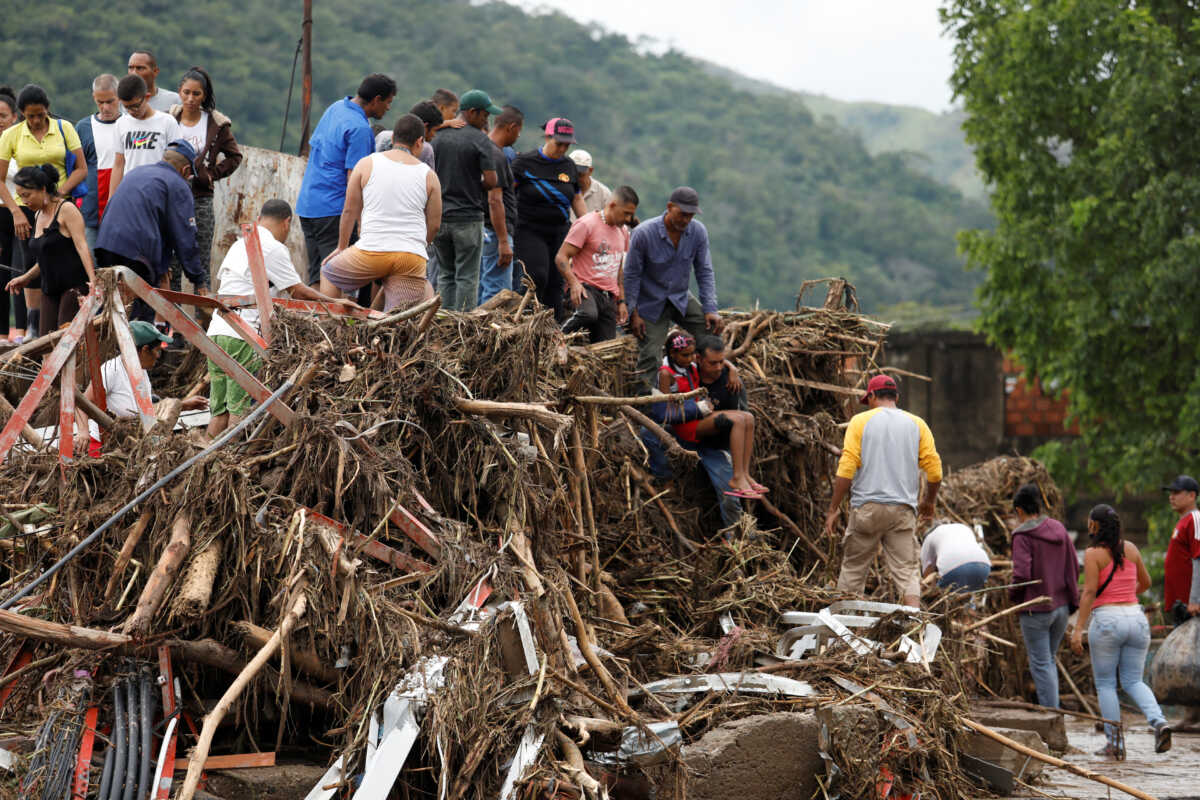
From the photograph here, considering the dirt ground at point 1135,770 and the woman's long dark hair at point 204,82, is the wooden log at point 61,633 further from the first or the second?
the dirt ground at point 1135,770

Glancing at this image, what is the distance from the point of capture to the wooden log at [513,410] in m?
7.35

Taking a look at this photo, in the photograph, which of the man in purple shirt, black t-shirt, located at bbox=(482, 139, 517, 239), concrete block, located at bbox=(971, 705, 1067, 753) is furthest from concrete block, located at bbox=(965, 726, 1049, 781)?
black t-shirt, located at bbox=(482, 139, 517, 239)

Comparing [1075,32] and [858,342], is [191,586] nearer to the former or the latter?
[858,342]

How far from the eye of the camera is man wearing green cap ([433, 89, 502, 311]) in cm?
959

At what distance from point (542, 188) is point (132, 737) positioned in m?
5.64

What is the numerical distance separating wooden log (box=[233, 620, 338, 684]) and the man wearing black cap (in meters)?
7.40

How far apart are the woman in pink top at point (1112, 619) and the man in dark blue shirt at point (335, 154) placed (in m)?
5.94

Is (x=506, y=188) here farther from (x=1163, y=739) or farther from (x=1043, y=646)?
(x=1163, y=739)

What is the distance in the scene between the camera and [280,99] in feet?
117

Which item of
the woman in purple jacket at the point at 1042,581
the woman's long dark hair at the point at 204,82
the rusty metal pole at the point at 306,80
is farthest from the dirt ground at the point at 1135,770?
the rusty metal pole at the point at 306,80

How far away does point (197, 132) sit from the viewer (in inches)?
398

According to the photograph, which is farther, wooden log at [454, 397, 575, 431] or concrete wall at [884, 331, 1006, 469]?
concrete wall at [884, 331, 1006, 469]

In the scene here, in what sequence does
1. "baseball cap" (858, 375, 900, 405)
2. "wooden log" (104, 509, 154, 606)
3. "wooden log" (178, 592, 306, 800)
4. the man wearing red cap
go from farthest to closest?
"baseball cap" (858, 375, 900, 405) < the man wearing red cap < "wooden log" (104, 509, 154, 606) < "wooden log" (178, 592, 306, 800)

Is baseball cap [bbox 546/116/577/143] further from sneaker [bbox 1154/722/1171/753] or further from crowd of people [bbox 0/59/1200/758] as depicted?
sneaker [bbox 1154/722/1171/753]
